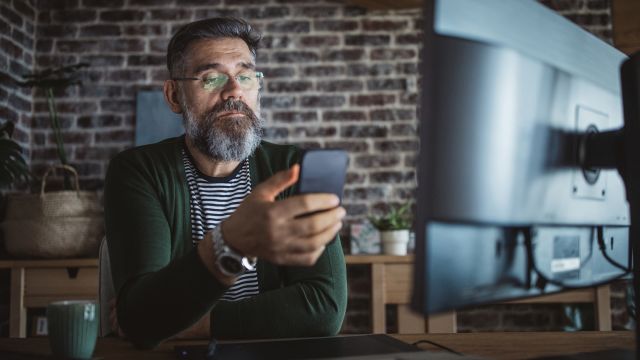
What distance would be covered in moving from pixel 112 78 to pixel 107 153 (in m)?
0.41

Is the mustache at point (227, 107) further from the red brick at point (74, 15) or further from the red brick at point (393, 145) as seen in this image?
the red brick at point (74, 15)

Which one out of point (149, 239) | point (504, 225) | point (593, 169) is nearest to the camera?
point (504, 225)

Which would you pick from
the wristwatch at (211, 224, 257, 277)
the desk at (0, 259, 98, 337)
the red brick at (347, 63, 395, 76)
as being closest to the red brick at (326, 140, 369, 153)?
the red brick at (347, 63, 395, 76)

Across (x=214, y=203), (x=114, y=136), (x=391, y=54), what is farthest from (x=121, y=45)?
(x=214, y=203)

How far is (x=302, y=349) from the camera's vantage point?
3.12ft

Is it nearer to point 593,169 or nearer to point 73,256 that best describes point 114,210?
point 593,169

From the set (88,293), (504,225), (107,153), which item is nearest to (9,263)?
(88,293)

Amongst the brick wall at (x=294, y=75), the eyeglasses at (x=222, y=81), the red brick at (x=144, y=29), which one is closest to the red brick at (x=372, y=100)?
the brick wall at (x=294, y=75)

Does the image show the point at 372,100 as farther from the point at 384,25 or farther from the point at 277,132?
the point at 277,132

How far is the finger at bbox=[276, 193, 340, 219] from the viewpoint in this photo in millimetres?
794

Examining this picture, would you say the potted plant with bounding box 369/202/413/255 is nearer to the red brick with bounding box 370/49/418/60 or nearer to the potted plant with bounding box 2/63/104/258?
the red brick with bounding box 370/49/418/60

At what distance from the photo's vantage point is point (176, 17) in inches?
131

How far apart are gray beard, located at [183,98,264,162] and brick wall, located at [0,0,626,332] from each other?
5.70 ft

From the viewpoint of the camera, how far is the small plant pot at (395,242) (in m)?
2.81
